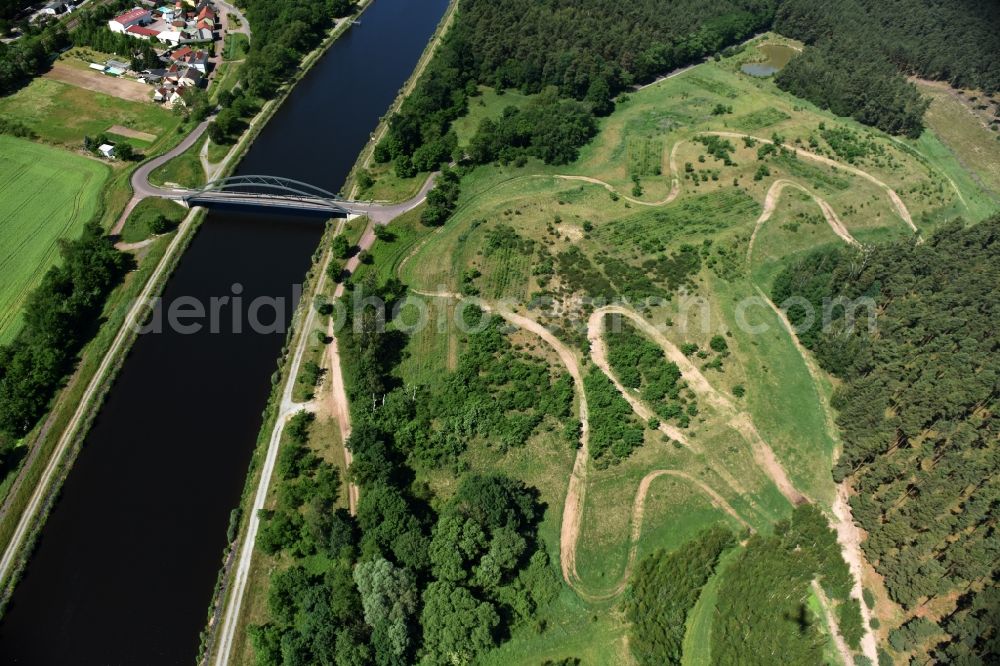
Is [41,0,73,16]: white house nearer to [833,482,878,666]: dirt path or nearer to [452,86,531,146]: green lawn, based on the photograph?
[452,86,531,146]: green lawn

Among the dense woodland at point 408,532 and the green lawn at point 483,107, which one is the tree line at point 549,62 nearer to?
the green lawn at point 483,107

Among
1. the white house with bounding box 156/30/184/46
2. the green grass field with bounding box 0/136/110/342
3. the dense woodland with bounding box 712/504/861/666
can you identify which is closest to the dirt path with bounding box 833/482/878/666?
the dense woodland with bounding box 712/504/861/666

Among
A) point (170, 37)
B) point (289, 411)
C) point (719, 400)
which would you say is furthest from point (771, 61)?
point (289, 411)

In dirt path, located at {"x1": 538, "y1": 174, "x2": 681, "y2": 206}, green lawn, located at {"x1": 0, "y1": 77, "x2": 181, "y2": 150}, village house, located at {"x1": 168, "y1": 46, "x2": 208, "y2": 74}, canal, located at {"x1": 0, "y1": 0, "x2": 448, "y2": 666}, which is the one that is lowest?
canal, located at {"x1": 0, "y1": 0, "x2": 448, "y2": 666}

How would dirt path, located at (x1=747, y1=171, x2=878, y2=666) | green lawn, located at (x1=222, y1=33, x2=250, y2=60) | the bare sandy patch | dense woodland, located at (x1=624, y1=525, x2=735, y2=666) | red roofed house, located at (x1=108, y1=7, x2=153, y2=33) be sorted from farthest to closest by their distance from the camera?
red roofed house, located at (x1=108, y1=7, x2=153, y2=33), green lawn, located at (x1=222, y1=33, x2=250, y2=60), the bare sandy patch, dirt path, located at (x1=747, y1=171, x2=878, y2=666), dense woodland, located at (x1=624, y1=525, x2=735, y2=666)

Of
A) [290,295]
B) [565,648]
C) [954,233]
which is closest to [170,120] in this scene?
[290,295]

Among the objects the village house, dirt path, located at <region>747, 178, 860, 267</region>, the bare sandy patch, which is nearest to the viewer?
dirt path, located at <region>747, 178, 860, 267</region>
